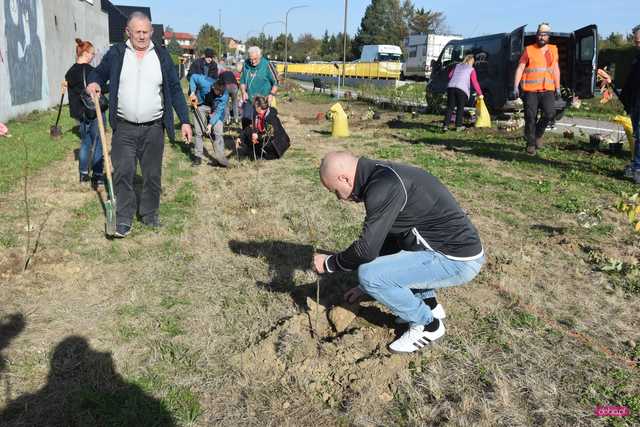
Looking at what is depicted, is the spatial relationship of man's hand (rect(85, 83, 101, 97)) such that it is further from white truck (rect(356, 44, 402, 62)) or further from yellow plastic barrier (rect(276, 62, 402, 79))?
white truck (rect(356, 44, 402, 62))

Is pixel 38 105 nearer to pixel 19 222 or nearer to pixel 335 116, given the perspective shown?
pixel 335 116

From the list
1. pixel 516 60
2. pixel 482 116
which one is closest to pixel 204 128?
pixel 482 116


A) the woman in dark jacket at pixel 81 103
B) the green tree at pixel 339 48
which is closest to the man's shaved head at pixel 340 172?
the woman in dark jacket at pixel 81 103

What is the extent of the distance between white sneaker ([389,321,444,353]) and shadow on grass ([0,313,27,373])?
2.26m

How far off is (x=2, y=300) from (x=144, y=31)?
2.40 m

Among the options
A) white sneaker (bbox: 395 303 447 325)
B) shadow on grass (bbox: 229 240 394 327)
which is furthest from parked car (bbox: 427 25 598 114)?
white sneaker (bbox: 395 303 447 325)

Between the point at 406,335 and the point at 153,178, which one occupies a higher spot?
the point at 153,178

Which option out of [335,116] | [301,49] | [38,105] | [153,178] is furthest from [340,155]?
[301,49]

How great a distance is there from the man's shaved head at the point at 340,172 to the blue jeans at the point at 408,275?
1.65ft

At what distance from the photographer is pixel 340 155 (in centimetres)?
261

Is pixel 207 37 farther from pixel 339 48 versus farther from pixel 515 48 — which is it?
pixel 515 48

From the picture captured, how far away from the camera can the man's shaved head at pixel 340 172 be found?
101 inches

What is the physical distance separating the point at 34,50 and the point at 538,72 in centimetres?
1266

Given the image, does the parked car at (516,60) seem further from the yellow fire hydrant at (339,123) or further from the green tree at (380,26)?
the green tree at (380,26)
